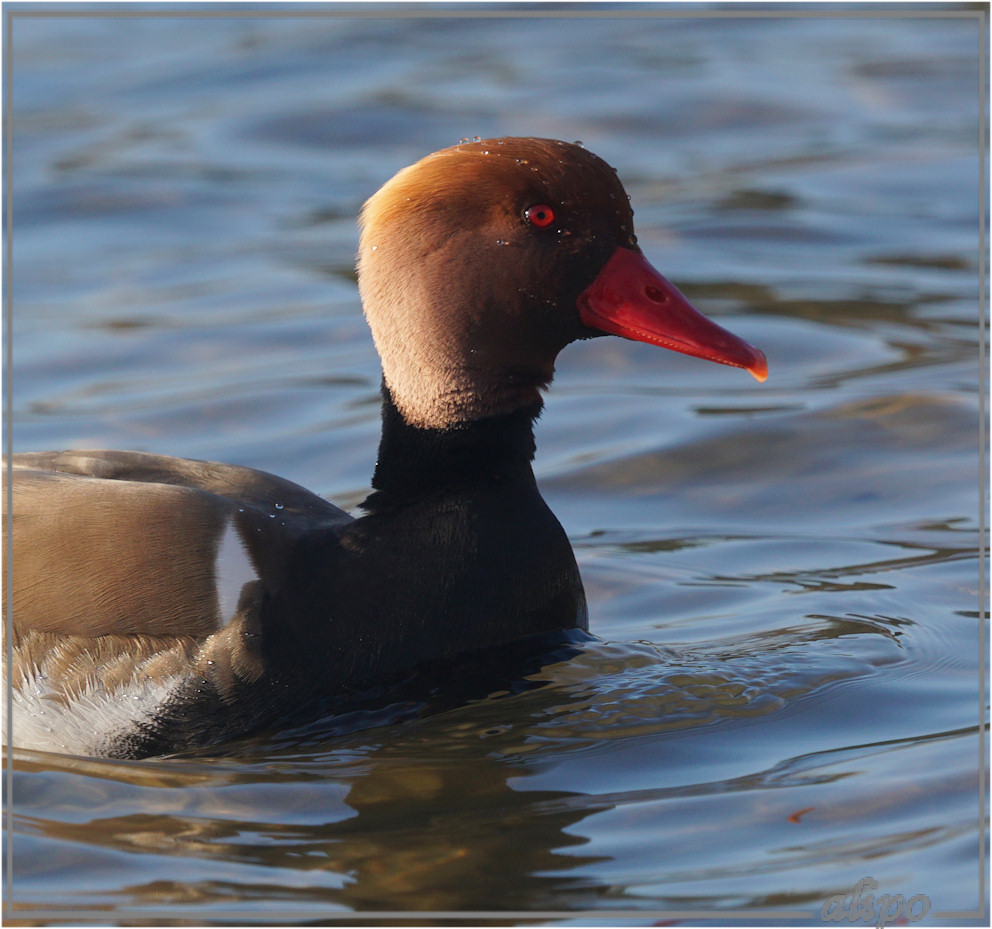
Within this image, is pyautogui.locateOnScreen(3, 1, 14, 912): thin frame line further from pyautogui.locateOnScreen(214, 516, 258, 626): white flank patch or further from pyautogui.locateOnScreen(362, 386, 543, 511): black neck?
pyautogui.locateOnScreen(362, 386, 543, 511): black neck

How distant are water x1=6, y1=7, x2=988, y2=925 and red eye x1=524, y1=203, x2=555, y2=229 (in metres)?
1.20

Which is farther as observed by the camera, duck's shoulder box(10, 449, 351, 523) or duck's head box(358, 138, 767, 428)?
duck's shoulder box(10, 449, 351, 523)

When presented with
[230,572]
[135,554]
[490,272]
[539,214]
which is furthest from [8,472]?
[539,214]

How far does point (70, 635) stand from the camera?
394 centimetres

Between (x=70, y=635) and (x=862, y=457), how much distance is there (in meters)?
3.59

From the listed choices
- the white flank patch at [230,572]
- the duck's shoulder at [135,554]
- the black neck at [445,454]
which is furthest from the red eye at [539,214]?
the white flank patch at [230,572]

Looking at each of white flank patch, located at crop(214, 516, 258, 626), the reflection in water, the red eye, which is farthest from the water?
the red eye

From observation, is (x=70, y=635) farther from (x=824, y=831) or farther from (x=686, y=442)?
(x=686, y=442)

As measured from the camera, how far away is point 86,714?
3.93 meters

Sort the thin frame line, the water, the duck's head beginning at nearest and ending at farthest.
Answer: the water, the thin frame line, the duck's head

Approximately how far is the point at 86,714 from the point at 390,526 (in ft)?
3.02

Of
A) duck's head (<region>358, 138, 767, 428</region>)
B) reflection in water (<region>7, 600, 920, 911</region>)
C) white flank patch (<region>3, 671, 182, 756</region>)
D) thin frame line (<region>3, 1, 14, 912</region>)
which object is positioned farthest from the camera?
duck's head (<region>358, 138, 767, 428</region>)

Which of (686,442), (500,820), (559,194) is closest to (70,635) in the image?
(500,820)

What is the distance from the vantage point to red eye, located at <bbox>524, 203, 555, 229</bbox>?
164 inches
